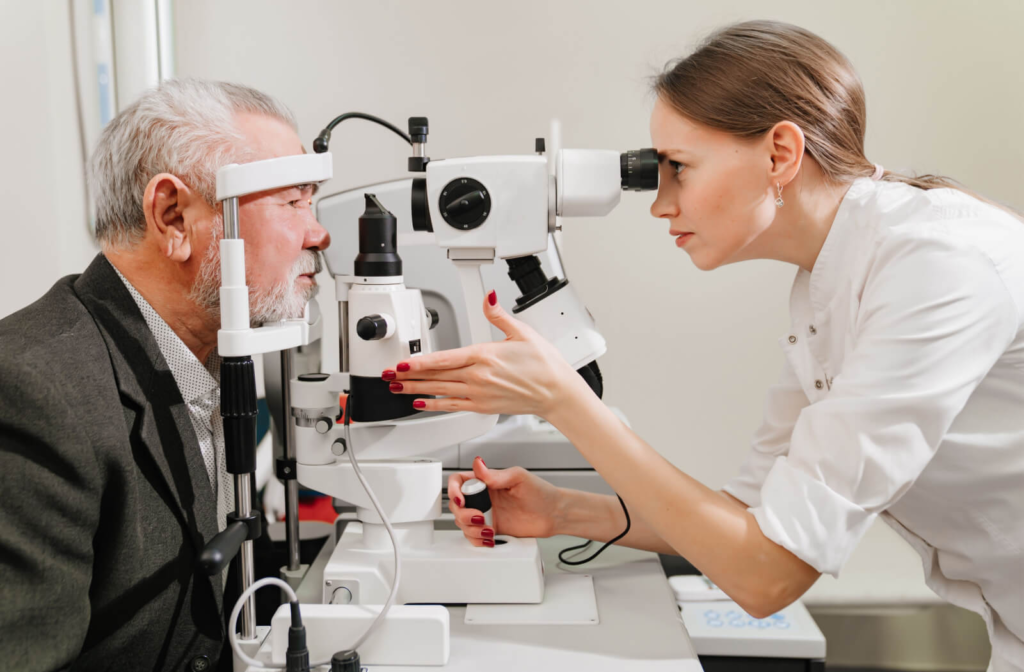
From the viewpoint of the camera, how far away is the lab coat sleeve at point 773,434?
1.22m

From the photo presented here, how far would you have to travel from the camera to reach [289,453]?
4.06ft

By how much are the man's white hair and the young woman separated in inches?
17.7

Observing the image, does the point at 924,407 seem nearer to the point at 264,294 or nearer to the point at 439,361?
the point at 439,361

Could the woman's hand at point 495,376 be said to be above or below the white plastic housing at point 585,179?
below

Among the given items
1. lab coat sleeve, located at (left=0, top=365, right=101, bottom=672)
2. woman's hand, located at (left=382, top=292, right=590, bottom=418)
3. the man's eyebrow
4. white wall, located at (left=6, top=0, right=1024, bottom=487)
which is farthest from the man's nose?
white wall, located at (left=6, top=0, right=1024, bottom=487)

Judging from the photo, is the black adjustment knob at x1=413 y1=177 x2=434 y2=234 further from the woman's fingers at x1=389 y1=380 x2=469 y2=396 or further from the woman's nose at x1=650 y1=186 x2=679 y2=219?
the woman's nose at x1=650 y1=186 x2=679 y2=219

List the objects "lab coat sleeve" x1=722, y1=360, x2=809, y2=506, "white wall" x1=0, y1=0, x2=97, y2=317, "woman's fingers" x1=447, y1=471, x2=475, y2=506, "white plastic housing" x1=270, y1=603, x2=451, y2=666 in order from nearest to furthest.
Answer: "white plastic housing" x1=270, y1=603, x2=451, y2=666, "woman's fingers" x1=447, y1=471, x2=475, y2=506, "lab coat sleeve" x1=722, y1=360, x2=809, y2=506, "white wall" x1=0, y1=0, x2=97, y2=317

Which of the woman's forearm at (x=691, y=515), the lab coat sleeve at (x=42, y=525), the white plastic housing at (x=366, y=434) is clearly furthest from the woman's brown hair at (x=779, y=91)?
the lab coat sleeve at (x=42, y=525)

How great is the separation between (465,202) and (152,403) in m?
0.51

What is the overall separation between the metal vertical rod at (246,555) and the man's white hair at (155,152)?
45cm

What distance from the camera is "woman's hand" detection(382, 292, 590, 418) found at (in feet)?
3.16

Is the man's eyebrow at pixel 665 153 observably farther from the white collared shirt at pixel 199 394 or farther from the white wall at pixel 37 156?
the white wall at pixel 37 156

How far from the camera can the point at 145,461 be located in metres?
0.97

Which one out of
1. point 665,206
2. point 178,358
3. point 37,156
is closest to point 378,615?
point 178,358
